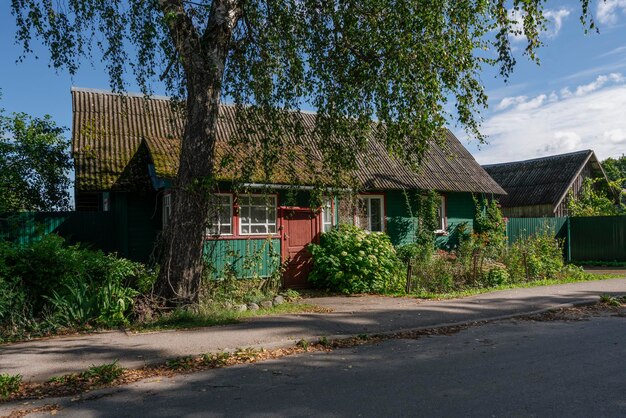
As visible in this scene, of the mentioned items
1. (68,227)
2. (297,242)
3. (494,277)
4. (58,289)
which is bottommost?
(494,277)

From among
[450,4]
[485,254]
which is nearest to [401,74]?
[450,4]

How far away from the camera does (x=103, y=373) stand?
6473mm

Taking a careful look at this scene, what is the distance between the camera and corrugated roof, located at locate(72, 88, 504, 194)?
1399 centimetres

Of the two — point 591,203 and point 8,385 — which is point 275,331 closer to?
point 8,385

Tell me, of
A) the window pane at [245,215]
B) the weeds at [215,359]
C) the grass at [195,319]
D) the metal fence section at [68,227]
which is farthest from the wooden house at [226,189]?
the weeds at [215,359]

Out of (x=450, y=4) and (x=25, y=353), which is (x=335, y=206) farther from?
(x=25, y=353)

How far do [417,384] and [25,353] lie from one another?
18.0 feet

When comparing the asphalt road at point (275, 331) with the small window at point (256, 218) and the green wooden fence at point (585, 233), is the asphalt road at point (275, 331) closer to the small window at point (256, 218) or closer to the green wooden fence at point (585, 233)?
the small window at point (256, 218)

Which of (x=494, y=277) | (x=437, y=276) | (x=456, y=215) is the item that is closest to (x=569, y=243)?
(x=456, y=215)

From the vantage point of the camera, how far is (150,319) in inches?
377

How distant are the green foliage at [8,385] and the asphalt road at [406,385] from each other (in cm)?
80

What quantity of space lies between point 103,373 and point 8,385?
3.31 ft

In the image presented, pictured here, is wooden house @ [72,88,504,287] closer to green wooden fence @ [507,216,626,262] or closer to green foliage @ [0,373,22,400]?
green wooden fence @ [507,216,626,262]

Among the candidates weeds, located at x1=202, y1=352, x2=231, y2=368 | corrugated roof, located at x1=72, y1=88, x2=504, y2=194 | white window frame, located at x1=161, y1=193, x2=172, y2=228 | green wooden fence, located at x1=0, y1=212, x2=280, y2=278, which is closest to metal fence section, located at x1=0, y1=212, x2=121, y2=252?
green wooden fence, located at x1=0, y1=212, x2=280, y2=278
